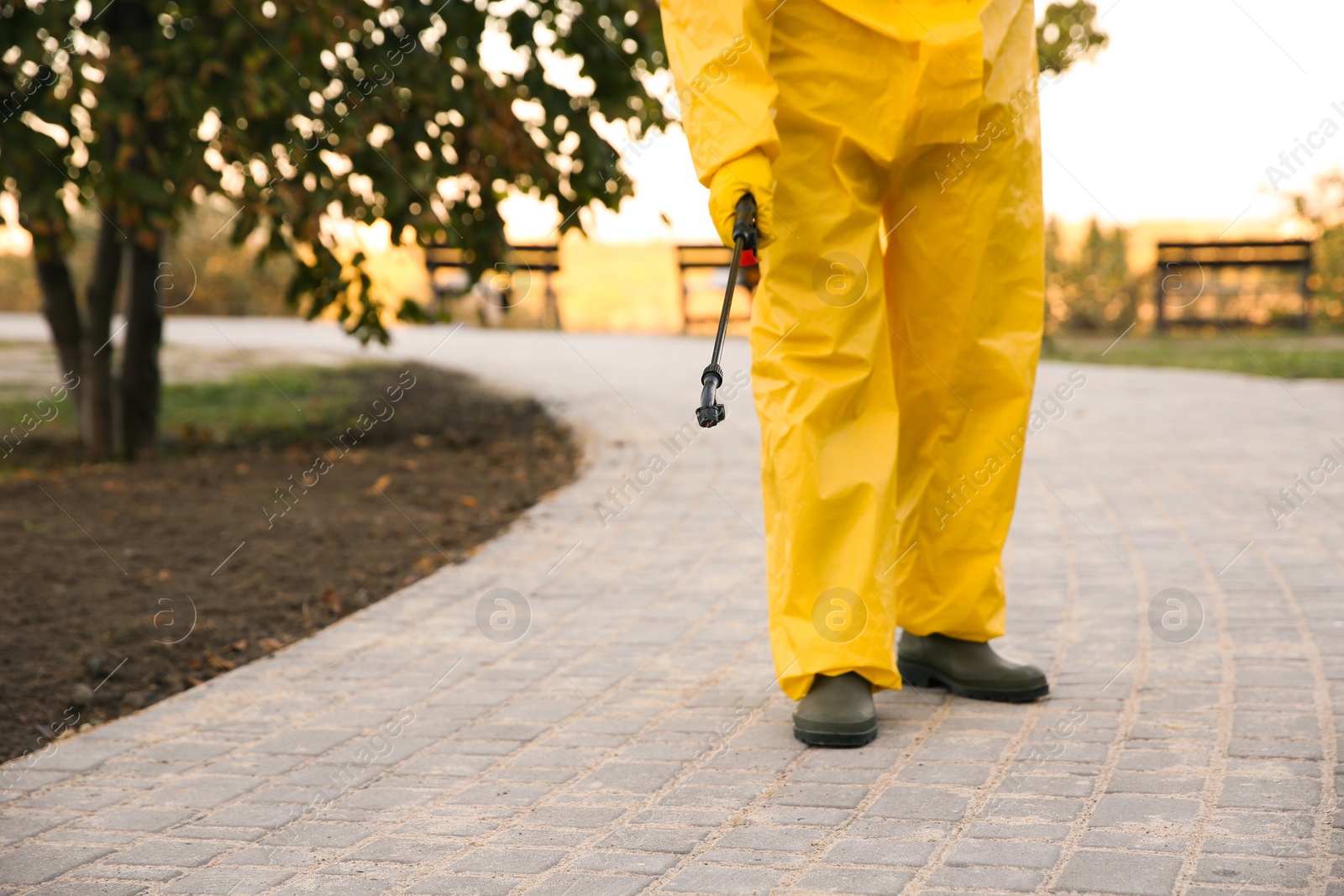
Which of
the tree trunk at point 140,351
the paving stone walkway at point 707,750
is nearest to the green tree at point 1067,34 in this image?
the paving stone walkway at point 707,750

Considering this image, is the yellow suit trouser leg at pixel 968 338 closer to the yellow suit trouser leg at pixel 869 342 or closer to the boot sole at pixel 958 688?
the yellow suit trouser leg at pixel 869 342

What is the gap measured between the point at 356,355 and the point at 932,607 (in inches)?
436

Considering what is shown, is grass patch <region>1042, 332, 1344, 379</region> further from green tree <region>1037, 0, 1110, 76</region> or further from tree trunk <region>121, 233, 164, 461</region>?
tree trunk <region>121, 233, 164, 461</region>

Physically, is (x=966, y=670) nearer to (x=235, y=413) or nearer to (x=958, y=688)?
(x=958, y=688)

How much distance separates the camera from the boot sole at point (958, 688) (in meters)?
3.08

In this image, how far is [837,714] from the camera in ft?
9.35

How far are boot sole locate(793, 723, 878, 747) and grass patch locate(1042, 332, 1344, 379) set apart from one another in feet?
25.4

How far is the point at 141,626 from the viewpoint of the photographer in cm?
408

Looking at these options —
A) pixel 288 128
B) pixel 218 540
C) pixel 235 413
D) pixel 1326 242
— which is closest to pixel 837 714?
pixel 218 540

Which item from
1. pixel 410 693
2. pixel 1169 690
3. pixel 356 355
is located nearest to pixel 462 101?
pixel 410 693

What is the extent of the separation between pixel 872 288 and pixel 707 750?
3.66 ft

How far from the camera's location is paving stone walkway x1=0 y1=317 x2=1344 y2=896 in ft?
→ 7.47

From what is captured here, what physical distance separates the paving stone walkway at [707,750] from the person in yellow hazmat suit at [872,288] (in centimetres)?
33

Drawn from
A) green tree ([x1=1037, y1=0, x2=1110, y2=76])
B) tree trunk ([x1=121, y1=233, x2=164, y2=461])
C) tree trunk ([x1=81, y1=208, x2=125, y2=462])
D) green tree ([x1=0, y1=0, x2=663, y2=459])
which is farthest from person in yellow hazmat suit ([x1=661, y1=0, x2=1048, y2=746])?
green tree ([x1=1037, y1=0, x2=1110, y2=76])
